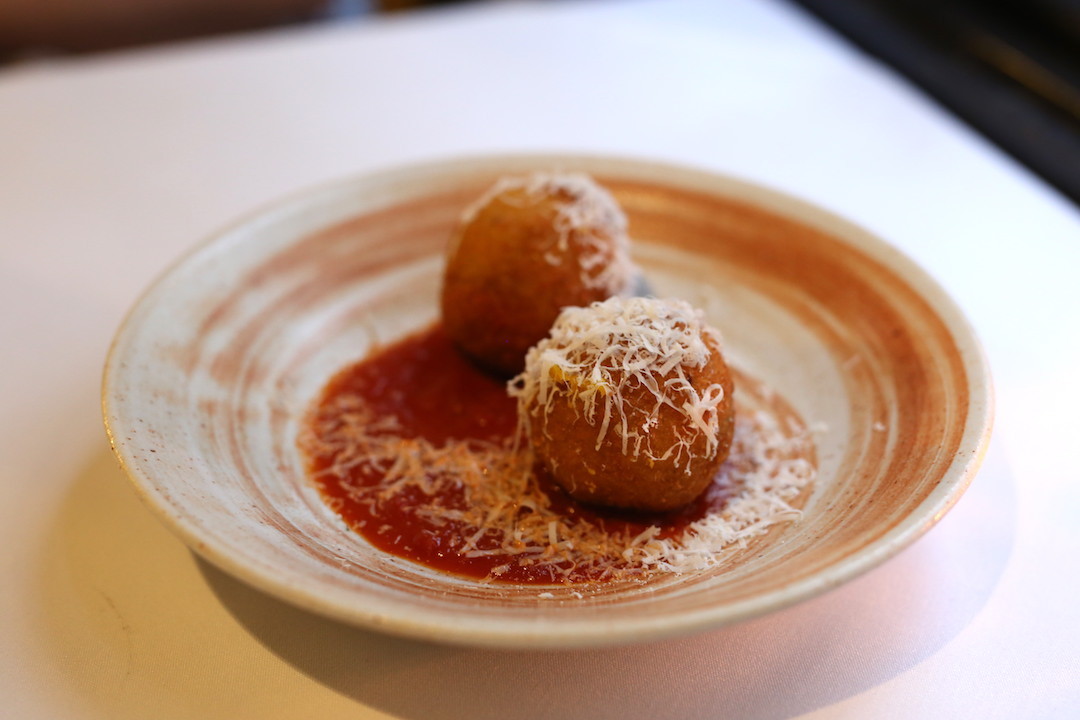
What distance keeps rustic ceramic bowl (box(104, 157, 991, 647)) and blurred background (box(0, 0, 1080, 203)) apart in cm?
143

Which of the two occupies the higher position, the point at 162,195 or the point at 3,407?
the point at 162,195

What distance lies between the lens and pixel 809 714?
4.49 feet

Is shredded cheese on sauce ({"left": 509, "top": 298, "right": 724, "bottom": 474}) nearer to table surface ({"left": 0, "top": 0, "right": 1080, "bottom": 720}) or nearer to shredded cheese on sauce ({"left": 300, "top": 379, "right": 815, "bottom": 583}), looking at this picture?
shredded cheese on sauce ({"left": 300, "top": 379, "right": 815, "bottom": 583})

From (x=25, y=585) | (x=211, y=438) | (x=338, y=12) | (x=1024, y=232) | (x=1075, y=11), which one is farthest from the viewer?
(x=338, y=12)

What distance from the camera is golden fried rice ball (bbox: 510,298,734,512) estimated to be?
5.30 ft

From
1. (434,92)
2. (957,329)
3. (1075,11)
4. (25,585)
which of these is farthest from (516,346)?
(1075,11)

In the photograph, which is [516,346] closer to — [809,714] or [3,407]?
[809,714]

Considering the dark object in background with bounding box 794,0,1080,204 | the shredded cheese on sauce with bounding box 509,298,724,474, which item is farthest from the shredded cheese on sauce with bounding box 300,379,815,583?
the dark object in background with bounding box 794,0,1080,204

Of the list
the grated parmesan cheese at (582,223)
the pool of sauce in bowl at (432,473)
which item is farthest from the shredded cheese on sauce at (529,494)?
the grated parmesan cheese at (582,223)

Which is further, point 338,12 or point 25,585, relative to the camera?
point 338,12

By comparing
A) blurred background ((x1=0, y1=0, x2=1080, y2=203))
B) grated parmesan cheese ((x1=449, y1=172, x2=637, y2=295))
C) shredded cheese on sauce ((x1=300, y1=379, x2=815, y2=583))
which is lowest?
shredded cheese on sauce ((x1=300, y1=379, x2=815, y2=583))

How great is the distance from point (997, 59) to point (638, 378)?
2940mm

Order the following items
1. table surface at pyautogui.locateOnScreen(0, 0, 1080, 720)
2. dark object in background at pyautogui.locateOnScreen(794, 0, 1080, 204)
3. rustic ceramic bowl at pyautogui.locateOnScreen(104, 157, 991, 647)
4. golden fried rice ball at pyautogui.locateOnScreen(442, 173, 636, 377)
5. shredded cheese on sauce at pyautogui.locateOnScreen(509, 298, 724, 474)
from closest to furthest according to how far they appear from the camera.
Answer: rustic ceramic bowl at pyautogui.locateOnScreen(104, 157, 991, 647) < table surface at pyautogui.locateOnScreen(0, 0, 1080, 720) < shredded cheese on sauce at pyautogui.locateOnScreen(509, 298, 724, 474) < golden fried rice ball at pyautogui.locateOnScreen(442, 173, 636, 377) < dark object in background at pyautogui.locateOnScreen(794, 0, 1080, 204)

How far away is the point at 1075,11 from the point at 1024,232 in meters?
1.48
